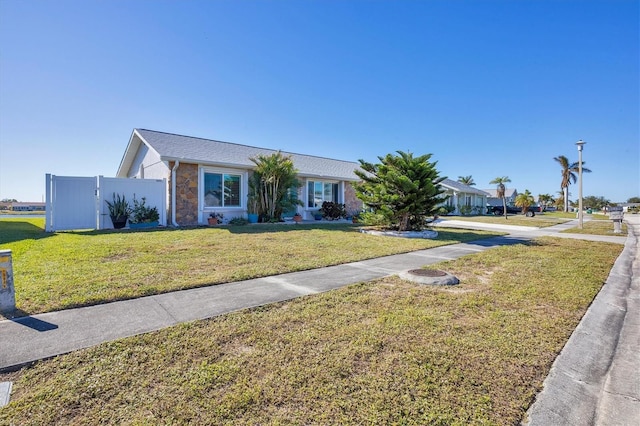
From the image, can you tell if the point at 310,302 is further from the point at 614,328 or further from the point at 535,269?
the point at 535,269

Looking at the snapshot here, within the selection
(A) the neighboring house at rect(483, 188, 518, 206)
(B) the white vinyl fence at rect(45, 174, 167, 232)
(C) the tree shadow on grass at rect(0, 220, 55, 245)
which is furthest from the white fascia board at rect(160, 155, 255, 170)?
(A) the neighboring house at rect(483, 188, 518, 206)

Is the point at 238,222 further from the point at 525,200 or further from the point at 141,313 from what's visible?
the point at 525,200

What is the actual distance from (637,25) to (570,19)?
83.5 inches

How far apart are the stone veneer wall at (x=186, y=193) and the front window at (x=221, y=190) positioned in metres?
0.58

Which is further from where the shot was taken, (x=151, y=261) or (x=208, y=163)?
(x=208, y=163)

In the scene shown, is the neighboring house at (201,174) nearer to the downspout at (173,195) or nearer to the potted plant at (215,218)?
the downspout at (173,195)

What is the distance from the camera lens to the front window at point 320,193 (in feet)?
59.5

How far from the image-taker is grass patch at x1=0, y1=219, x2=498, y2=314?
408 cm

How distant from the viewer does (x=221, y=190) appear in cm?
Answer: 1447

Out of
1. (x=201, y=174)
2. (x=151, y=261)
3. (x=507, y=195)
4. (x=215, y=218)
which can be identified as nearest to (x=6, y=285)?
(x=151, y=261)

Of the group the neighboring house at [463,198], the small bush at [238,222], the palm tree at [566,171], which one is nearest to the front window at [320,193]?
the small bush at [238,222]

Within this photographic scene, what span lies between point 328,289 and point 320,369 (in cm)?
218

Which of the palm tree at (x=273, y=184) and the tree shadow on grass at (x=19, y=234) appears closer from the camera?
the tree shadow on grass at (x=19, y=234)

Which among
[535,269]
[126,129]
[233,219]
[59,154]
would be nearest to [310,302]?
[535,269]
